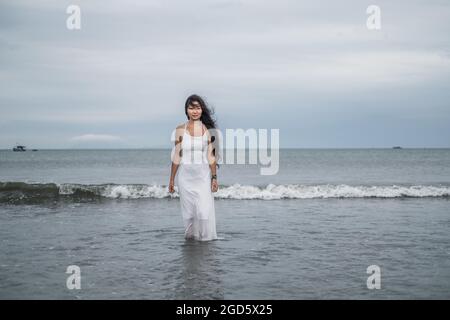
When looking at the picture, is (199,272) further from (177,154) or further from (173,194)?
(173,194)

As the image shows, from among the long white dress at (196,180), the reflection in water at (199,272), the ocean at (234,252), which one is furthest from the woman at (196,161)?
the ocean at (234,252)

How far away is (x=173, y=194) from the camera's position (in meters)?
18.4

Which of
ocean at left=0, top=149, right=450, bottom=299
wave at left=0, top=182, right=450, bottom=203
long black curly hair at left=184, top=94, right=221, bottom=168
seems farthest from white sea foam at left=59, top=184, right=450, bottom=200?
long black curly hair at left=184, top=94, right=221, bottom=168

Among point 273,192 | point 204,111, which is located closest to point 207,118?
point 204,111

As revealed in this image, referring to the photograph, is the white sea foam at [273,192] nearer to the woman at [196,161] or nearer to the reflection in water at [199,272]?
the woman at [196,161]

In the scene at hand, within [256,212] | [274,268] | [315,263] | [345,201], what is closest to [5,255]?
[274,268]

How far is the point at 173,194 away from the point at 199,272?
1200 cm

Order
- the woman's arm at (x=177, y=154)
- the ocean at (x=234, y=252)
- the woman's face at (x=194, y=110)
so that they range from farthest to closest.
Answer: the woman's arm at (x=177, y=154), the woman's face at (x=194, y=110), the ocean at (x=234, y=252)

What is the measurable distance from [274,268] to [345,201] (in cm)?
1008

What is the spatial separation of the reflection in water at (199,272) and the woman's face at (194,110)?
2388 millimetres

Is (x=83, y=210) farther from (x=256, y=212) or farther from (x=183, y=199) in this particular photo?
(x=183, y=199)

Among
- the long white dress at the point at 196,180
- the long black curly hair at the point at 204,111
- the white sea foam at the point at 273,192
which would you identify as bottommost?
the white sea foam at the point at 273,192

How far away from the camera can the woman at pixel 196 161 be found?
820 cm
